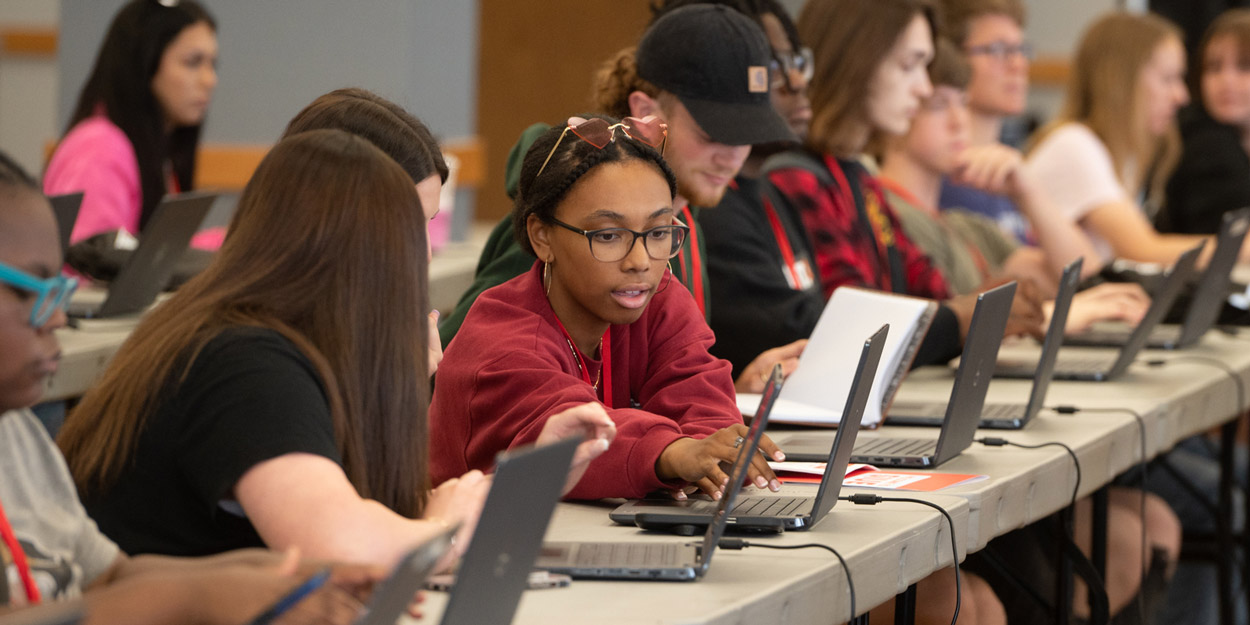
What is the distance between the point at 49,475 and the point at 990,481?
1.23m

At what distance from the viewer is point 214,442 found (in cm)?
134

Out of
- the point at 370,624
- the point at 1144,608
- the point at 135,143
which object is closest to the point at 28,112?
the point at 135,143

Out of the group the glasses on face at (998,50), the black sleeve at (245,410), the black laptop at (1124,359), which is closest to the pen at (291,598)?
the black sleeve at (245,410)

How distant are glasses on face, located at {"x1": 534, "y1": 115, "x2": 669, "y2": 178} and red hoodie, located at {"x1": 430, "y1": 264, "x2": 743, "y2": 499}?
186 mm

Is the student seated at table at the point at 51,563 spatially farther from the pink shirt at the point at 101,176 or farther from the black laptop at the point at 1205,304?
the black laptop at the point at 1205,304

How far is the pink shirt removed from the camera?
3.63m

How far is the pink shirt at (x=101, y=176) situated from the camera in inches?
143

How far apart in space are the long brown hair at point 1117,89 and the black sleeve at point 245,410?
379 centimetres

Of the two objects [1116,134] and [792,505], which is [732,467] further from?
[1116,134]

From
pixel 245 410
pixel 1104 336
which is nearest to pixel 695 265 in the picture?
pixel 245 410

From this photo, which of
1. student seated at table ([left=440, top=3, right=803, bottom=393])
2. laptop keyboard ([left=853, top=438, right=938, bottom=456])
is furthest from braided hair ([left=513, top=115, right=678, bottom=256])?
laptop keyboard ([left=853, top=438, right=938, bottom=456])

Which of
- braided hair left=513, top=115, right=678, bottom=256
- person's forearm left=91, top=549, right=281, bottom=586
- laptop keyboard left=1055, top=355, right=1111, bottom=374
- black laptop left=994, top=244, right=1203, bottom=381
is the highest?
braided hair left=513, top=115, right=678, bottom=256

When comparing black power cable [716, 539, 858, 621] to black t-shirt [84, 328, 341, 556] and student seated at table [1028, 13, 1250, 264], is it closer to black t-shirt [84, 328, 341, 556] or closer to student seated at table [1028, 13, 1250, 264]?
black t-shirt [84, 328, 341, 556]

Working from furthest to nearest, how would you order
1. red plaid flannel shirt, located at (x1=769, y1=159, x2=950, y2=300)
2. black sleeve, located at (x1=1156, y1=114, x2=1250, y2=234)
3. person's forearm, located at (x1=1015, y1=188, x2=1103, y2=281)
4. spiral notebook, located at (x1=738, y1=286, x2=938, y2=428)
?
1. black sleeve, located at (x1=1156, y1=114, x2=1250, y2=234)
2. person's forearm, located at (x1=1015, y1=188, x2=1103, y2=281)
3. red plaid flannel shirt, located at (x1=769, y1=159, x2=950, y2=300)
4. spiral notebook, located at (x1=738, y1=286, x2=938, y2=428)
